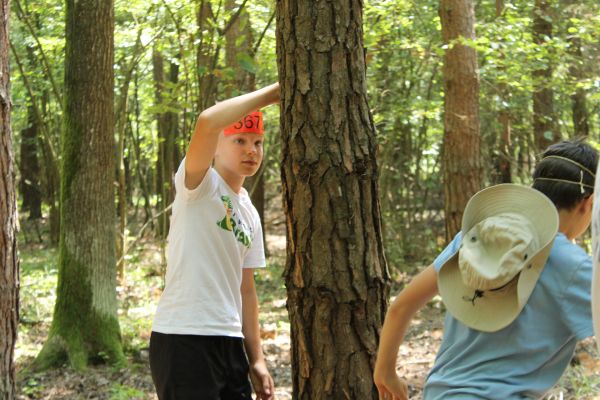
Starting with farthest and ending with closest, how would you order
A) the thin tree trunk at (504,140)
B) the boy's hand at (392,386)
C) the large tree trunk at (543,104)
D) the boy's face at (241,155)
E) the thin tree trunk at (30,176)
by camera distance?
the thin tree trunk at (30,176), the thin tree trunk at (504,140), the large tree trunk at (543,104), the boy's face at (241,155), the boy's hand at (392,386)

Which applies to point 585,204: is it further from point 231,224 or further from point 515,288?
point 231,224

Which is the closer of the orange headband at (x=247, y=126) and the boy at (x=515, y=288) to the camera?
the boy at (x=515, y=288)

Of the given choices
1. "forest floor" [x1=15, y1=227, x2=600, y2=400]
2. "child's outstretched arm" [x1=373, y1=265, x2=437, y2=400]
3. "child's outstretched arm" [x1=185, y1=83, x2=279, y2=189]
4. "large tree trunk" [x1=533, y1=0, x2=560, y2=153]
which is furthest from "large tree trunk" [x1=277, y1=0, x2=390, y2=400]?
"large tree trunk" [x1=533, y1=0, x2=560, y2=153]

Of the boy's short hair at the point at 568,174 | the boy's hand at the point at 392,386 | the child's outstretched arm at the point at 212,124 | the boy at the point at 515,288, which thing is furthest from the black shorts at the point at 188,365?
the boy's short hair at the point at 568,174

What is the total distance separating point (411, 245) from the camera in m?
14.2

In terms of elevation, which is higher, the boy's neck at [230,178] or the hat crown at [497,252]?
the boy's neck at [230,178]

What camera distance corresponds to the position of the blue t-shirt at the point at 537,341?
229 cm

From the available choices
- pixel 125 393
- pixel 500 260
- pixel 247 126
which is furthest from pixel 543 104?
pixel 500 260

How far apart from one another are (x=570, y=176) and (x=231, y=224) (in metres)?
1.56

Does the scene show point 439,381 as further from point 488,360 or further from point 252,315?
point 252,315

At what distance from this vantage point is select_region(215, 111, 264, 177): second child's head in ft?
11.9

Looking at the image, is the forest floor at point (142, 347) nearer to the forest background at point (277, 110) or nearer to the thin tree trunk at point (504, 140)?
the forest background at point (277, 110)

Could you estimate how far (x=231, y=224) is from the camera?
3512 millimetres

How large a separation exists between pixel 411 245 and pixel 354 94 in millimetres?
11133
